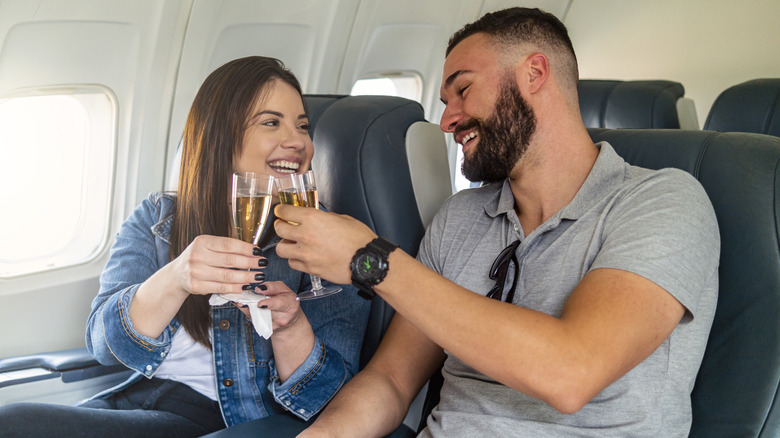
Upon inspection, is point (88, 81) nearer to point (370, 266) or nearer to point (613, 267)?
point (370, 266)

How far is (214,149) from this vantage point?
6.23 feet

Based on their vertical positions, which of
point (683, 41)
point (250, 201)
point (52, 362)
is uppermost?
point (683, 41)

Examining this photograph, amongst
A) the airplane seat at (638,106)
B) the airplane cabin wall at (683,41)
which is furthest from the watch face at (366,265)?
the airplane cabin wall at (683,41)

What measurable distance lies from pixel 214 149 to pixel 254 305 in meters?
0.67

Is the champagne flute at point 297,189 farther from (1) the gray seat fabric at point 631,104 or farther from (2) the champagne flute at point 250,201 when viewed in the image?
(1) the gray seat fabric at point 631,104

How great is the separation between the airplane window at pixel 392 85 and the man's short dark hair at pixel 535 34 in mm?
2875

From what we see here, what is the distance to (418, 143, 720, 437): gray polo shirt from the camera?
1319 millimetres

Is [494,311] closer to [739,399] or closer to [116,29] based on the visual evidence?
[739,399]

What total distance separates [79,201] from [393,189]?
1684mm

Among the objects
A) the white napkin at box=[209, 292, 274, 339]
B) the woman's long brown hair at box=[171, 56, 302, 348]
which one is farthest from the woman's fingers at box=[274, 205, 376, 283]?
the woman's long brown hair at box=[171, 56, 302, 348]

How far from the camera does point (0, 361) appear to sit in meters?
2.62

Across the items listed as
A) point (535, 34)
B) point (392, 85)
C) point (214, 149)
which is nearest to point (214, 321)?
point (214, 149)

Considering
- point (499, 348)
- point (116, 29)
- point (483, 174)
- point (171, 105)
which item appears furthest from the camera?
point (171, 105)

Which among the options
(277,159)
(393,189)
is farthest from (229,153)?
(393,189)
